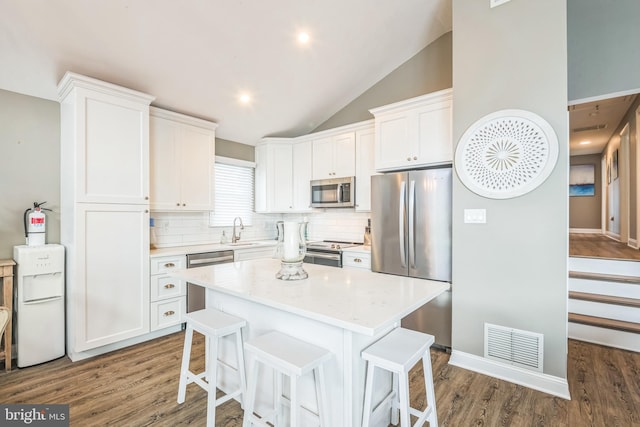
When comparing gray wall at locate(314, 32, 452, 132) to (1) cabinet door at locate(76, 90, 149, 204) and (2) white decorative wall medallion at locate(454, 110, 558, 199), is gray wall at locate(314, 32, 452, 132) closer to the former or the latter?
(2) white decorative wall medallion at locate(454, 110, 558, 199)

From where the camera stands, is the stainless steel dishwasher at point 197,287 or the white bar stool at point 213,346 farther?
the stainless steel dishwasher at point 197,287

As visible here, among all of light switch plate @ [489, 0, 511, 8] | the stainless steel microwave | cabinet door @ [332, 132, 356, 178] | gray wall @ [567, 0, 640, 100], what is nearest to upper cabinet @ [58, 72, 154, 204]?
the stainless steel microwave

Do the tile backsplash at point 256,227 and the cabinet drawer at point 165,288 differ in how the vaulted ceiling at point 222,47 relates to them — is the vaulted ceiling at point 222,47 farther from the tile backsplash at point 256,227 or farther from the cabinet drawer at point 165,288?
the cabinet drawer at point 165,288

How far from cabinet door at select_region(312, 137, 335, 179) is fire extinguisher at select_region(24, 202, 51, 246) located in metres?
2.93

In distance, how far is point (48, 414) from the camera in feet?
6.15

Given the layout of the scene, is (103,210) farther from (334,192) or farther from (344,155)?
(344,155)

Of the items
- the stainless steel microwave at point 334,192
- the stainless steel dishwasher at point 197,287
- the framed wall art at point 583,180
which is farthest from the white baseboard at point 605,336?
the framed wall art at point 583,180

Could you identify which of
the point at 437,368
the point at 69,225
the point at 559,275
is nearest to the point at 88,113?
the point at 69,225

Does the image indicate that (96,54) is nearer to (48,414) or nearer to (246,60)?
(246,60)

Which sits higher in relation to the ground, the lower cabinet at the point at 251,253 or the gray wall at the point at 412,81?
the gray wall at the point at 412,81

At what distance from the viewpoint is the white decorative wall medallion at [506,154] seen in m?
2.18

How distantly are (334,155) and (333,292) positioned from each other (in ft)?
8.93

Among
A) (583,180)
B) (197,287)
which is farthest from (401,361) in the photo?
(583,180)

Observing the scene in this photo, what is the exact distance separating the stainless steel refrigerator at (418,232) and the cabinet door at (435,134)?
211 mm
